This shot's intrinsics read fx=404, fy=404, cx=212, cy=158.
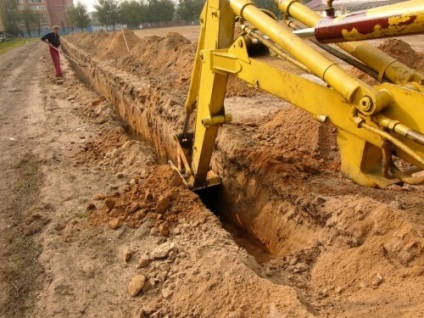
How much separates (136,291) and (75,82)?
42.8 feet

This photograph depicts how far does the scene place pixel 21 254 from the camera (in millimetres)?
4512

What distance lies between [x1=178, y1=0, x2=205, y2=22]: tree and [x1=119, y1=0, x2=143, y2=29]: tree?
7.57 meters

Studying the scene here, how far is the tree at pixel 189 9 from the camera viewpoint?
70.6 m

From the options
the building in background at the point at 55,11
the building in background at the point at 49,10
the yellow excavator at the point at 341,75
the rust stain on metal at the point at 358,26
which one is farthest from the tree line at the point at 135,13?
the rust stain on metal at the point at 358,26

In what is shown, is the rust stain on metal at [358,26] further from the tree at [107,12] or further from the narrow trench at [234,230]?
the tree at [107,12]

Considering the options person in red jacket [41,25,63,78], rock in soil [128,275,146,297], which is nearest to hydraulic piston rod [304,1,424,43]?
rock in soil [128,275,146,297]

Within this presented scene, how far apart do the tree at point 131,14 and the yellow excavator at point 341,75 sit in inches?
2937

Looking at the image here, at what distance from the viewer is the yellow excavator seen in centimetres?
248

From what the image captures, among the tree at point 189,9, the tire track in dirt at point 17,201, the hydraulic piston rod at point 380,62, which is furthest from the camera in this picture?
the tree at point 189,9

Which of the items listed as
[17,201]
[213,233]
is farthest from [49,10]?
[213,233]

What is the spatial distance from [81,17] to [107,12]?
32.2ft

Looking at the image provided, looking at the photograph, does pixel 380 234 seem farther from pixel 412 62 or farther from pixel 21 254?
pixel 412 62

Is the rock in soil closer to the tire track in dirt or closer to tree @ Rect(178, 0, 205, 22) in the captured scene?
the tire track in dirt

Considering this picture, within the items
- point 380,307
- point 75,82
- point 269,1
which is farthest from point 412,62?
point 269,1
